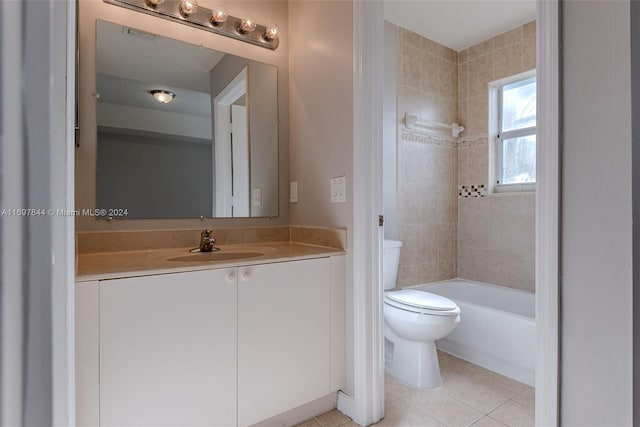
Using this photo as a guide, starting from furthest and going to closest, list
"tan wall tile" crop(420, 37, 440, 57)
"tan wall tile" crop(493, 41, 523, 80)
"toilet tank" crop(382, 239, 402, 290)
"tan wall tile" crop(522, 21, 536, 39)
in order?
"tan wall tile" crop(420, 37, 440, 57) < "tan wall tile" crop(493, 41, 523, 80) < "tan wall tile" crop(522, 21, 536, 39) < "toilet tank" crop(382, 239, 402, 290)

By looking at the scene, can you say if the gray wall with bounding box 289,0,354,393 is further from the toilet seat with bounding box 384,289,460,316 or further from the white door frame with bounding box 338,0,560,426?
the toilet seat with bounding box 384,289,460,316

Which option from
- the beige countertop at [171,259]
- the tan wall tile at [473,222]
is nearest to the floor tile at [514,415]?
the beige countertop at [171,259]

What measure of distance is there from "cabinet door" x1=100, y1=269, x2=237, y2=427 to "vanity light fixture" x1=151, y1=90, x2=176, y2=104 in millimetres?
954

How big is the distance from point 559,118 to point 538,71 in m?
0.16

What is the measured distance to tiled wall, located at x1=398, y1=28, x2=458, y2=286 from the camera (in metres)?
2.59

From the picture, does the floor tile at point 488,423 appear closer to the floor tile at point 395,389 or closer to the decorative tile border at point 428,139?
the floor tile at point 395,389

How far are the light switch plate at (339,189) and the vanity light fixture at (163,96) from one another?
91 centimetres

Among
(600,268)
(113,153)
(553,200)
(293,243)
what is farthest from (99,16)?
(600,268)

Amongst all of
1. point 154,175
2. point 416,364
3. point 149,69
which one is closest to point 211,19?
point 149,69

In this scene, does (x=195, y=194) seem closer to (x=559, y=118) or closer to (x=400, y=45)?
(x=559, y=118)

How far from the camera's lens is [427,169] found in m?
2.73

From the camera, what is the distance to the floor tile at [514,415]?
1488 mm

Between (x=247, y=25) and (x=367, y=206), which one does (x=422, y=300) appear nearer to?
(x=367, y=206)

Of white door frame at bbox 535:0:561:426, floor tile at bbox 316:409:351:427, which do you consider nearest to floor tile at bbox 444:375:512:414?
floor tile at bbox 316:409:351:427
